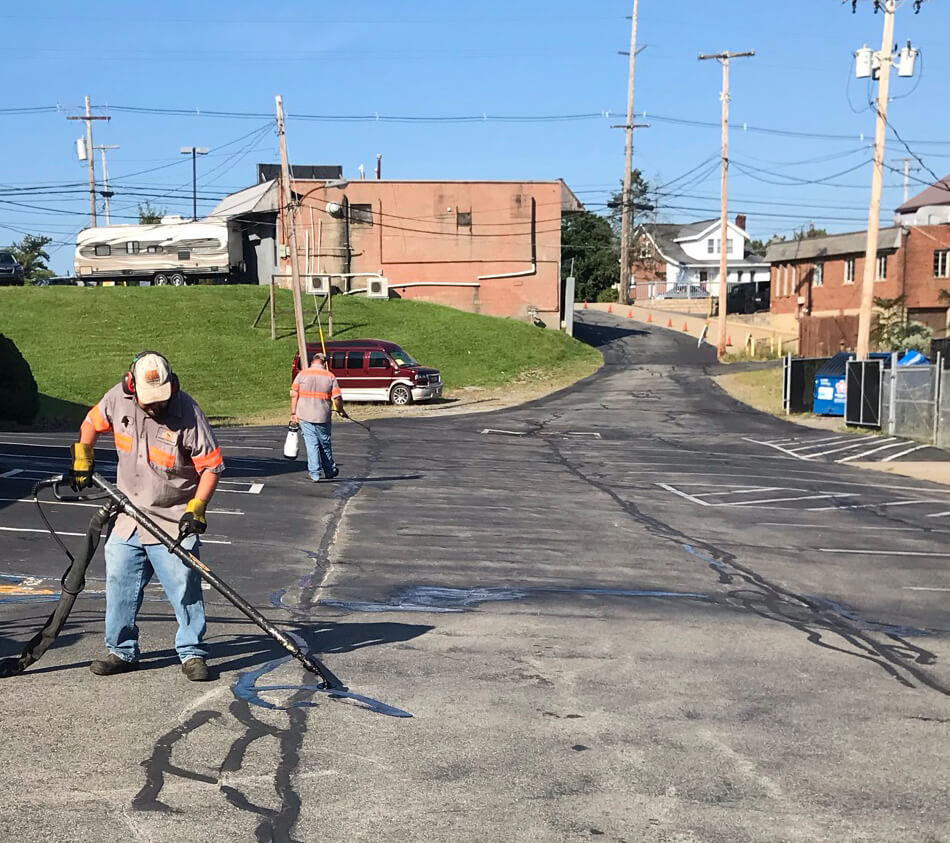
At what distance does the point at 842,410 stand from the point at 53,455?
23932 mm

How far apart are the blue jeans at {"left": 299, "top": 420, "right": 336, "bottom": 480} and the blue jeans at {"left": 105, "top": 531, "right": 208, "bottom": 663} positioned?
10.8 meters

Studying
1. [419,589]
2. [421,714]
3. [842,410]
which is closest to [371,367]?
[842,410]

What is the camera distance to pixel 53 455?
19.8 metres

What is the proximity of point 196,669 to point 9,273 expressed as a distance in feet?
195

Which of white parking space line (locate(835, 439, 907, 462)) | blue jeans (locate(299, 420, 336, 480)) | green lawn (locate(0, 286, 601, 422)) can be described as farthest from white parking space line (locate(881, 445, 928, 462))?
green lawn (locate(0, 286, 601, 422))

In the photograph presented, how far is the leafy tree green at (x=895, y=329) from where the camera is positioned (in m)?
47.2

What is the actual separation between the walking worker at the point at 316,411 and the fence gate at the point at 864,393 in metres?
18.2

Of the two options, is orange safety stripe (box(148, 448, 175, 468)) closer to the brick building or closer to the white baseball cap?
the white baseball cap

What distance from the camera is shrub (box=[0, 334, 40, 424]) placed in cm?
2859

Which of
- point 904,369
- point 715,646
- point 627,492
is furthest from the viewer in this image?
point 904,369

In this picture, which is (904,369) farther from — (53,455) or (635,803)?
(635,803)

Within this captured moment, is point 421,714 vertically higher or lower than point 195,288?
lower

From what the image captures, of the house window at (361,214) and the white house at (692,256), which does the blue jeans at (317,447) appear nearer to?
the house window at (361,214)

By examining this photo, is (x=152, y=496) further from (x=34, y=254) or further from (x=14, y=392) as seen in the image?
(x=34, y=254)
